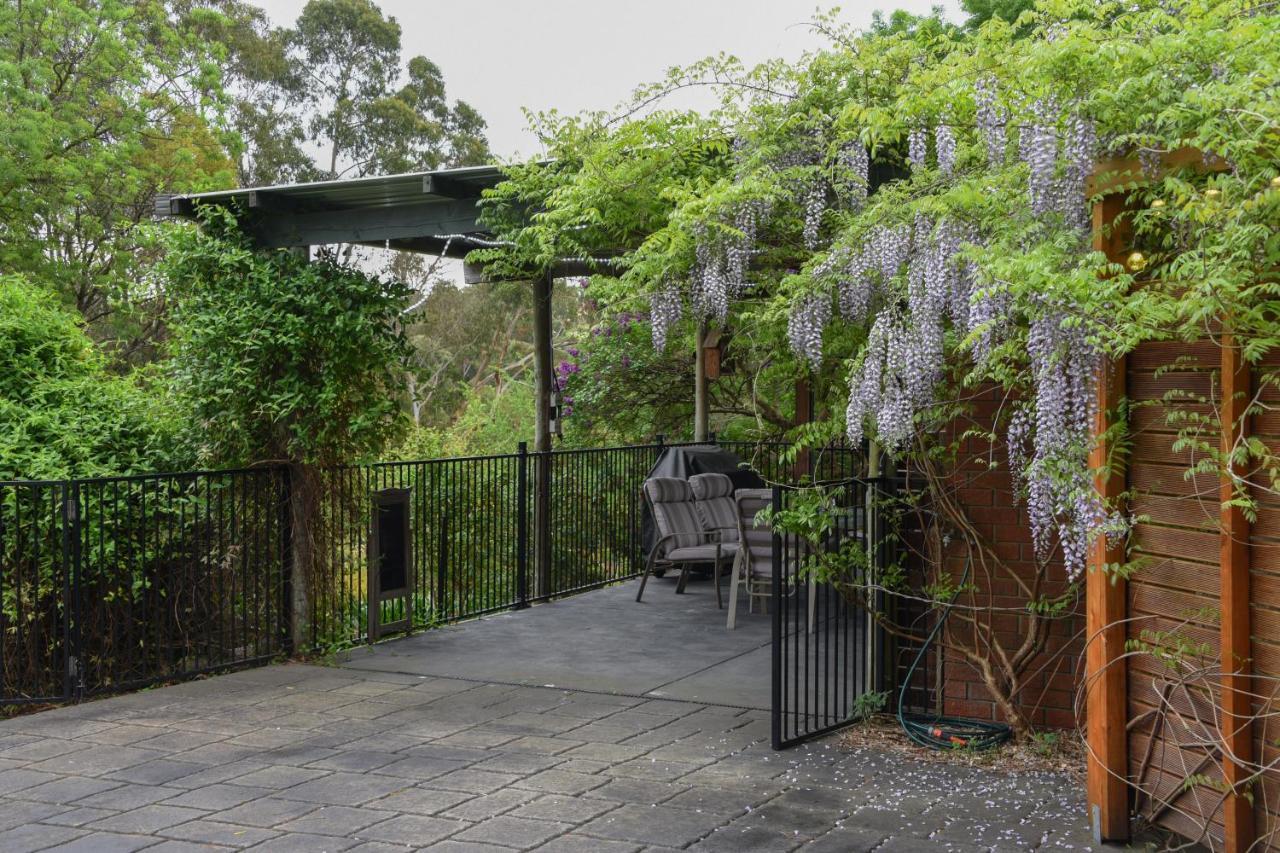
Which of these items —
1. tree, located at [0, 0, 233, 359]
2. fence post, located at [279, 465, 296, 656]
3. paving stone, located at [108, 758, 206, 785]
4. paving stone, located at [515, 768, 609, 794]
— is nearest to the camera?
paving stone, located at [515, 768, 609, 794]

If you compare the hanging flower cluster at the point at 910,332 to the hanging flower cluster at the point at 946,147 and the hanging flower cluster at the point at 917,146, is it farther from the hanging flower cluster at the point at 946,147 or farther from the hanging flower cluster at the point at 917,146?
the hanging flower cluster at the point at 917,146

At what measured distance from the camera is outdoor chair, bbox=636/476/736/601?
9430mm

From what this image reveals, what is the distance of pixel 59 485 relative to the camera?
258 inches

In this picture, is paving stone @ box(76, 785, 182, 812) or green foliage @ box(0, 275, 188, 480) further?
green foliage @ box(0, 275, 188, 480)

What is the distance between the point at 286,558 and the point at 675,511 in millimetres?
3164

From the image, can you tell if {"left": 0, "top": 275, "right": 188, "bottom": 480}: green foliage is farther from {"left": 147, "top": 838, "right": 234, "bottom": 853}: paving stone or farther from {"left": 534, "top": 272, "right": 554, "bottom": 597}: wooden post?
{"left": 147, "top": 838, "right": 234, "bottom": 853}: paving stone

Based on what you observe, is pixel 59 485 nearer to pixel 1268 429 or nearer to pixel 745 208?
pixel 745 208

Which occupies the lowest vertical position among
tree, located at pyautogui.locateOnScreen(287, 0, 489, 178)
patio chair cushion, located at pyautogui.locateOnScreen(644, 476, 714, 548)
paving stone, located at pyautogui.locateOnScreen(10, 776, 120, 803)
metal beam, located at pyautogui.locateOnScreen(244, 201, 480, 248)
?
paving stone, located at pyautogui.locateOnScreen(10, 776, 120, 803)

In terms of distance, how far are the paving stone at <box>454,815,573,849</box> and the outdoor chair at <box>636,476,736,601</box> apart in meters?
4.85

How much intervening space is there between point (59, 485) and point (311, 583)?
5.63ft

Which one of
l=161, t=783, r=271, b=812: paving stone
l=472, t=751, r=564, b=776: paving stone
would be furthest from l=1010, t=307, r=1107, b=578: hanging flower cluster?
l=161, t=783, r=271, b=812: paving stone

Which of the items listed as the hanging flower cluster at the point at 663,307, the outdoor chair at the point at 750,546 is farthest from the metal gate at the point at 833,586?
the outdoor chair at the point at 750,546

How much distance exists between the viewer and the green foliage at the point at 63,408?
23.5 ft

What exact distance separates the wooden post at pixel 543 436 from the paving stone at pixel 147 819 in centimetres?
535
